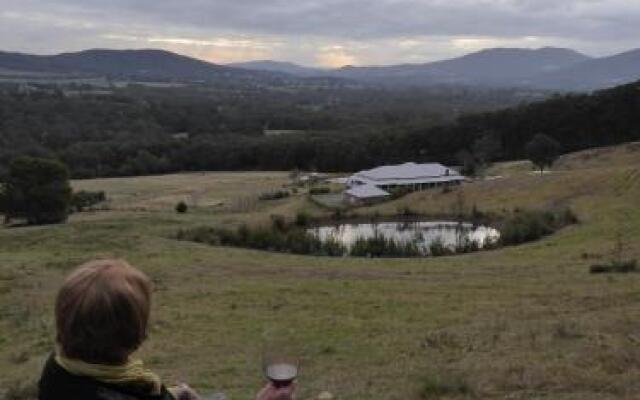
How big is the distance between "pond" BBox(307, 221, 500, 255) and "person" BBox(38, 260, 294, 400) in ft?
134

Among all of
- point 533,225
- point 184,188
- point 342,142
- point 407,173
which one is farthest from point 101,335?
point 342,142

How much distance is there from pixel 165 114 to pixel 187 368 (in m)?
154

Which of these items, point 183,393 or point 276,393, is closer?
point 183,393

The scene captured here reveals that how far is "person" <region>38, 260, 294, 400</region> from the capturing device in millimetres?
2789

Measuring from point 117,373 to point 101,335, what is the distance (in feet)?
0.53

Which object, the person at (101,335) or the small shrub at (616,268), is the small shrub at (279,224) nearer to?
the small shrub at (616,268)

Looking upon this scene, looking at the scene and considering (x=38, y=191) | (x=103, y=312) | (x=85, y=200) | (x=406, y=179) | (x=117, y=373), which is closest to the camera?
(x=103, y=312)

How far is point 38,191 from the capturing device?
189ft

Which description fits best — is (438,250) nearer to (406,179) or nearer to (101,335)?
(406,179)

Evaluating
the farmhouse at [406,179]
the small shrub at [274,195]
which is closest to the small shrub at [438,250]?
the small shrub at [274,195]

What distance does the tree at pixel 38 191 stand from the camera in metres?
57.8

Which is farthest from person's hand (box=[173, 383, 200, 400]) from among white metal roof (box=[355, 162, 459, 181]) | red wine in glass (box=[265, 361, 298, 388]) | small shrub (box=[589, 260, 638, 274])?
white metal roof (box=[355, 162, 459, 181])

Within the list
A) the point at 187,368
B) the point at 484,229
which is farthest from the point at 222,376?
the point at 484,229

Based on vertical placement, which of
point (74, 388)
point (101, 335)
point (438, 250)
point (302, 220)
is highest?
point (101, 335)
